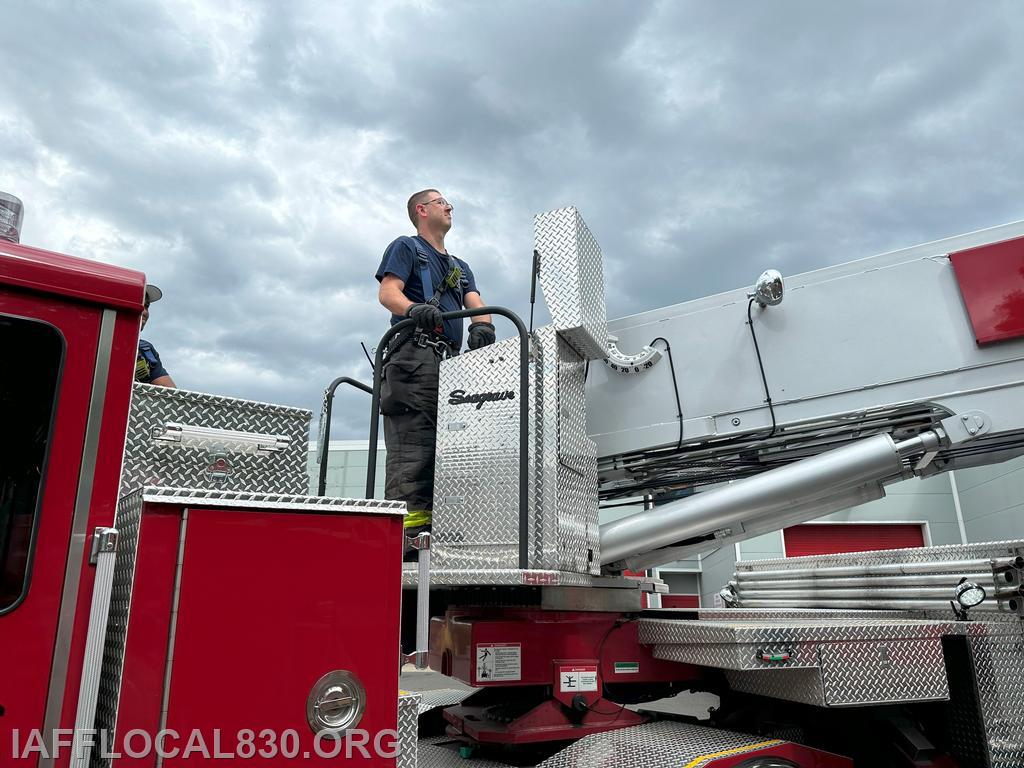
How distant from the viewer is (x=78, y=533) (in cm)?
179

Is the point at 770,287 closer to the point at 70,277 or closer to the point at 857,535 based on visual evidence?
the point at 70,277

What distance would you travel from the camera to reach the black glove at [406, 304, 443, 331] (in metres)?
3.63

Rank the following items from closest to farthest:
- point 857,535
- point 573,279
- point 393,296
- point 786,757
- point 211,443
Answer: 1. point 211,443
2. point 786,757
3. point 573,279
4. point 393,296
5. point 857,535

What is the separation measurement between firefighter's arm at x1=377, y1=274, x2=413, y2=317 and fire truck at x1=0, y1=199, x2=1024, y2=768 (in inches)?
9.2

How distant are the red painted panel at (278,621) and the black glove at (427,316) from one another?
164 cm

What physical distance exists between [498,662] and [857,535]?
15.3 metres

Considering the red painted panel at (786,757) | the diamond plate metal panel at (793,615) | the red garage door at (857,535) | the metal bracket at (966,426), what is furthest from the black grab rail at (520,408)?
the red garage door at (857,535)

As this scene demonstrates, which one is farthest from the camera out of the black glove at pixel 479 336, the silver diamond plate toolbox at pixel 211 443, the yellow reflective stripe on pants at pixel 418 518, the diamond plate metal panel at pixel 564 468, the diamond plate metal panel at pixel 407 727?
the black glove at pixel 479 336

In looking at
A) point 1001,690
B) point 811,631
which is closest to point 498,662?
point 811,631

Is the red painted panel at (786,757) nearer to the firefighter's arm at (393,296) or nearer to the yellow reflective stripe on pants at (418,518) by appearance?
the yellow reflective stripe on pants at (418,518)

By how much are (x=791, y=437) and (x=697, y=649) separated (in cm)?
131

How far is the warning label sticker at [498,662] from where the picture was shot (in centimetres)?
352

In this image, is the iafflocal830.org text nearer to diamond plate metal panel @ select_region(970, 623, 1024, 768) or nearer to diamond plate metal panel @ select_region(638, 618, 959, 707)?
diamond plate metal panel @ select_region(638, 618, 959, 707)

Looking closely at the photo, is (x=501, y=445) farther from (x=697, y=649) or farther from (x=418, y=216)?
(x=418, y=216)
